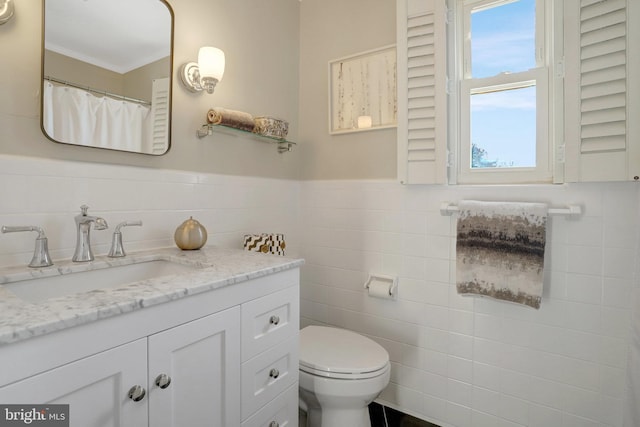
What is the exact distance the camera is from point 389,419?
1819 mm

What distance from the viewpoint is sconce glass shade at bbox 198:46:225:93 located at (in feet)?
4.91

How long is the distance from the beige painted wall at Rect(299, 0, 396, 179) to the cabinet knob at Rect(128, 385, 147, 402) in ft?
4.92

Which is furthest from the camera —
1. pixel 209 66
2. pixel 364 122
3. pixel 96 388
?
pixel 364 122

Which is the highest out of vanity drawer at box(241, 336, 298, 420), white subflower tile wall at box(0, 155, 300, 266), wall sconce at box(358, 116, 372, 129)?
wall sconce at box(358, 116, 372, 129)

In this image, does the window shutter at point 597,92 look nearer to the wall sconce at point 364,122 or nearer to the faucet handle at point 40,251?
the wall sconce at point 364,122

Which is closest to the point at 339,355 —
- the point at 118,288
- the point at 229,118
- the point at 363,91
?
the point at 118,288

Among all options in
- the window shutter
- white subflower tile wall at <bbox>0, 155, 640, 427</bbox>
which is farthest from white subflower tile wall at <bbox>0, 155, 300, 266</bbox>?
the window shutter

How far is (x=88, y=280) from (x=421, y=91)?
5.42 feet

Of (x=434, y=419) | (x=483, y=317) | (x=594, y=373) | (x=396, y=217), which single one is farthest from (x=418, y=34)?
(x=434, y=419)

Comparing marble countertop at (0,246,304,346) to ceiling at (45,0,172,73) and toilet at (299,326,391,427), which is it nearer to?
toilet at (299,326,391,427)

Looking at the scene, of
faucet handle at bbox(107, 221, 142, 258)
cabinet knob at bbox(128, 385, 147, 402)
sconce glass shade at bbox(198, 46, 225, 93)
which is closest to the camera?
cabinet knob at bbox(128, 385, 147, 402)

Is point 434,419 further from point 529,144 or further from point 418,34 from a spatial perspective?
point 418,34

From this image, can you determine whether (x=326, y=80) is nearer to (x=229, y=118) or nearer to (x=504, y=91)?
(x=229, y=118)

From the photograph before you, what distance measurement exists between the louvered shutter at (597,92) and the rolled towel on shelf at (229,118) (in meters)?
1.43
